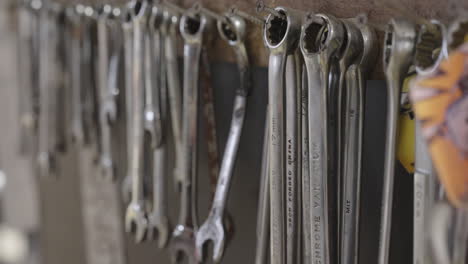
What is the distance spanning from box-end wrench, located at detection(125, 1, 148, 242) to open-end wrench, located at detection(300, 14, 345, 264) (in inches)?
12.2

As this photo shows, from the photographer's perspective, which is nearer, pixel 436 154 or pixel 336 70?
pixel 436 154

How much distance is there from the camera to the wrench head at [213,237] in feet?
2.39

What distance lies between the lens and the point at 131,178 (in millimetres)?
927

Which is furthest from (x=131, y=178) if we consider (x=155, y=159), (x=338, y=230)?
(x=338, y=230)

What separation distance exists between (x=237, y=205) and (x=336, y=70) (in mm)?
344

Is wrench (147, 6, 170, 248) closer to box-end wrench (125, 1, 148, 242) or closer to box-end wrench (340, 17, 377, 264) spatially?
box-end wrench (125, 1, 148, 242)

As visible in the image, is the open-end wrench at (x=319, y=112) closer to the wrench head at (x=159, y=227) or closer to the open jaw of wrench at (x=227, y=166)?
the open jaw of wrench at (x=227, y=166)

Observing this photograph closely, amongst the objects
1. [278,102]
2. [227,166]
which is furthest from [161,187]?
[278,102]

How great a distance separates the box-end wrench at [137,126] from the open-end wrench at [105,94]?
0.11 meters

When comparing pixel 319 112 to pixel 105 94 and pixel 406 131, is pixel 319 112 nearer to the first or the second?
pixel 406 131

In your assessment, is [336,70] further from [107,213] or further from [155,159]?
[107,213]

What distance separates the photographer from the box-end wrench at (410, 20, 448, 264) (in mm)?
460

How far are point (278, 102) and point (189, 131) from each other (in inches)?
8.3

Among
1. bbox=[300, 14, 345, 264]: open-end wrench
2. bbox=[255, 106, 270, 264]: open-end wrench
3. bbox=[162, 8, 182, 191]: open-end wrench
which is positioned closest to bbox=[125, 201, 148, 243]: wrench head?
bbox=[162, 8, 182, 191]: open-end wrench
